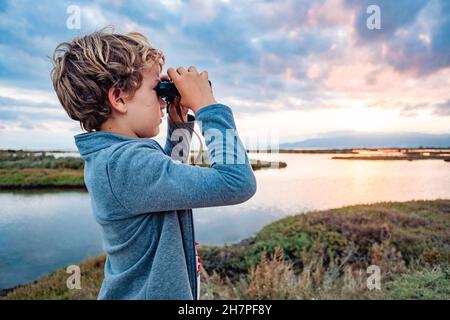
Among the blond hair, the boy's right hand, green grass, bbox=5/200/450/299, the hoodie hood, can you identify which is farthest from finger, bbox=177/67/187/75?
green grass, bbox=5/200/450/299

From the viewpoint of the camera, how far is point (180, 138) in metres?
1.20

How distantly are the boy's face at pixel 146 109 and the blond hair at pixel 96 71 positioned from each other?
0.06 ft

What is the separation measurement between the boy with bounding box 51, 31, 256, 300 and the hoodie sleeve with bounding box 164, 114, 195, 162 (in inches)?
6.4

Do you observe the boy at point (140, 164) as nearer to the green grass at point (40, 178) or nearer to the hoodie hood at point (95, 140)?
the hoodie hood at point (95, 140)

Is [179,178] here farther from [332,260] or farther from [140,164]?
[332,260]

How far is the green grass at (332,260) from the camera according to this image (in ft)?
9.55

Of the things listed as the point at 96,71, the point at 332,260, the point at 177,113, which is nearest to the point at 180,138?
the point at 177,113

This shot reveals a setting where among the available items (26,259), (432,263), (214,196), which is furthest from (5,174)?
(432,263)

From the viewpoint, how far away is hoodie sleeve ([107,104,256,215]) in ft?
2.66

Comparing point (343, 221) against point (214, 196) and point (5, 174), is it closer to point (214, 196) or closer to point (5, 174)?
point (214, 196)

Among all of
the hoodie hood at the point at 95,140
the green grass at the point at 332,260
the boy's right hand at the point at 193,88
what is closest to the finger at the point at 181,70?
the boy's right hand at the point at 193,88
